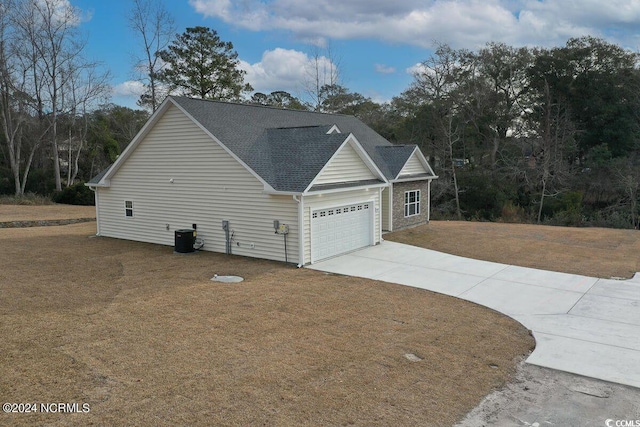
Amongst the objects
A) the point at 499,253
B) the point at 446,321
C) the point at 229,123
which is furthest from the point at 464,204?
the point at 446,321

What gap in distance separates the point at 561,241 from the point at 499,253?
14.7ft

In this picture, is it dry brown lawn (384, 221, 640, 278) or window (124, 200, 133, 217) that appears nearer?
dry brown lawn (384, 221, 640, 278)

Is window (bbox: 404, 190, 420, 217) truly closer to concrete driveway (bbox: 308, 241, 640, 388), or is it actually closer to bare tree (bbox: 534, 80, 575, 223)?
concrete driveway (bbox: 308, 241, 640, 388)

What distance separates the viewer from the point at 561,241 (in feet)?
65.0

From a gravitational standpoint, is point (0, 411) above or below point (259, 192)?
below

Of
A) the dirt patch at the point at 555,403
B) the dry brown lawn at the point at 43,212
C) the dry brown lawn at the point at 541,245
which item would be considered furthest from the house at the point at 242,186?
the dirt patch at the point at 555,403

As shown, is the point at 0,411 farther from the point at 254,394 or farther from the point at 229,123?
the point at 229,123

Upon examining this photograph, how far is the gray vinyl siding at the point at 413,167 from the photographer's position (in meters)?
22.7

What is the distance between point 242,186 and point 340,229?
3745 mm

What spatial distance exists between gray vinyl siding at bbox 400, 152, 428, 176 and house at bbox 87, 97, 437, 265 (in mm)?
4376

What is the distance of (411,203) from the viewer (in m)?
23.3

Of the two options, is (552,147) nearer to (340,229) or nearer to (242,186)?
(340,229)

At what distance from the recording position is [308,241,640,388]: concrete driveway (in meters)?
8.12

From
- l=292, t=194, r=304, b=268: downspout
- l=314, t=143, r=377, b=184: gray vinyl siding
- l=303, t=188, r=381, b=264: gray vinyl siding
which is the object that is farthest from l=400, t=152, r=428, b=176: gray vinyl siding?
l=292, t=194, r=304, b=268: downspout
